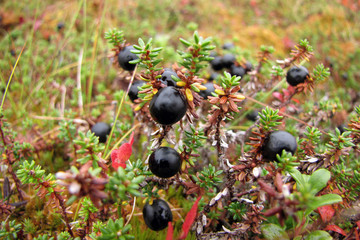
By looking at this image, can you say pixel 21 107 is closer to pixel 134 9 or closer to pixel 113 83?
pixel 113 83

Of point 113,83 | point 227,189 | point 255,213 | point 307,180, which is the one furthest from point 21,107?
point 307,180

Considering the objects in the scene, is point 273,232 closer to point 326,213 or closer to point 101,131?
point 326,213

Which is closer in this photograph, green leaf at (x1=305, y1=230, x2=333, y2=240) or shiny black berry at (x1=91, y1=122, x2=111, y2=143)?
green leaf at (x1=305, y1=230, x2=333, y2=240)

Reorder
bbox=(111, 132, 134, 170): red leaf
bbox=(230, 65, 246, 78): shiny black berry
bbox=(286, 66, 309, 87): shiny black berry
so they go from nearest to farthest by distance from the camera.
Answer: bbox=(111, 132, 134, 170): red leaf
bbox=(286, 66, 309, 87): shiny black berry
bbox=(230, 65, 246, 78): shiny black berry

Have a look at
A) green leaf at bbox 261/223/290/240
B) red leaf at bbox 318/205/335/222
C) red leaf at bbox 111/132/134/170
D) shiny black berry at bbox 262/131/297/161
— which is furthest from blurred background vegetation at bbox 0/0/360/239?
red leaf at bbox 318/205/335/222

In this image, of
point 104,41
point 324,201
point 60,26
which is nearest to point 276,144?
point 324,201

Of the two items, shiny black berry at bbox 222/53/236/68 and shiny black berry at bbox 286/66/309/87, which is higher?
shiny black berry at bbox 286/66/309/87

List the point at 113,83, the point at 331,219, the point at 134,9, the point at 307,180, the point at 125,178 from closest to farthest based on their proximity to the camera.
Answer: the point at 125,178, the point at 307,180, the point at 331,219, the point at 113,83, the point at 134,9

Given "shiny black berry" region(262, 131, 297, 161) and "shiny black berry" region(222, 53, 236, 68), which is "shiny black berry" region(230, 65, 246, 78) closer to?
"shiny black berry" region(222, 53, 236, 68)
